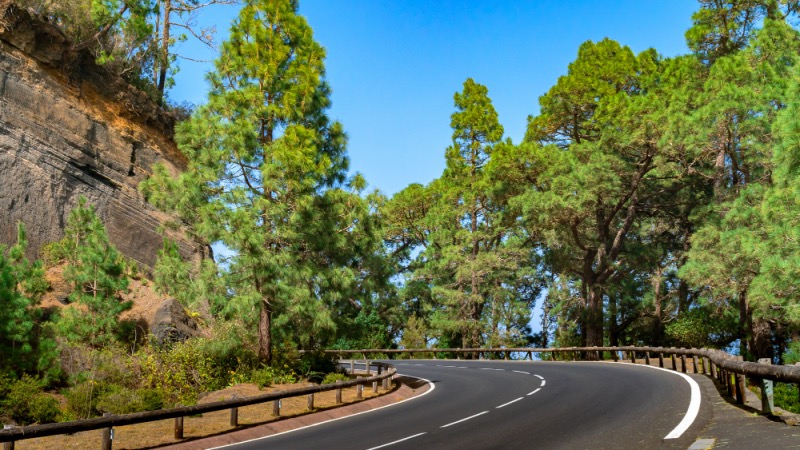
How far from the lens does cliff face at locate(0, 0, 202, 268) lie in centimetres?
3078

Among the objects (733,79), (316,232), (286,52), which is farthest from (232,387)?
(733,79)

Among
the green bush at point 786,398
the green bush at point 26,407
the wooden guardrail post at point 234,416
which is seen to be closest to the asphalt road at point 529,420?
the wooden guardrail post at point 234,416

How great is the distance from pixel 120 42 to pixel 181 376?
22.7m

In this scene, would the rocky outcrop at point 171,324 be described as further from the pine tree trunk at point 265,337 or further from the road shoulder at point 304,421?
the road shoulder at point 304,421

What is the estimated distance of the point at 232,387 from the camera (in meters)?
22.4

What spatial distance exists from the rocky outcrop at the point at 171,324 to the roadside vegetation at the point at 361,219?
0.56 m

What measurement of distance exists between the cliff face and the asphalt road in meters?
20.1

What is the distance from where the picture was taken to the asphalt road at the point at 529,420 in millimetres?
11102

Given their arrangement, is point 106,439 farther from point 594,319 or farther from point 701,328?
point 701,328

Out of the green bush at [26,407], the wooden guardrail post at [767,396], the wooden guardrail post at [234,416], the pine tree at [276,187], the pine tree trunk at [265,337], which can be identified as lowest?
the green bush at [26,407]

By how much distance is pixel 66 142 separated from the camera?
33312 mm

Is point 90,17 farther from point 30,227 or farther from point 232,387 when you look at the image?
point 232,387

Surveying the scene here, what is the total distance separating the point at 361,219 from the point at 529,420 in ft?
44.8

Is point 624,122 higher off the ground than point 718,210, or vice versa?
point 624,122
